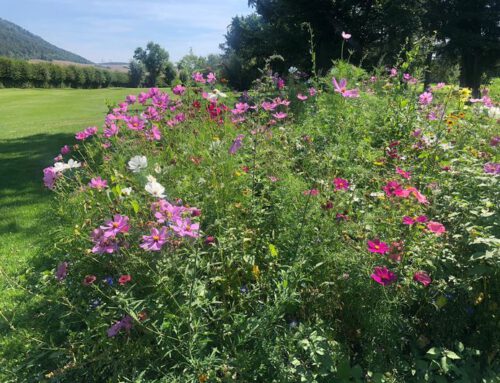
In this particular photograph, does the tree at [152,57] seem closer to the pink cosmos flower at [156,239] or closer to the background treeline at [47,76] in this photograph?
the background treeline at [47,76]

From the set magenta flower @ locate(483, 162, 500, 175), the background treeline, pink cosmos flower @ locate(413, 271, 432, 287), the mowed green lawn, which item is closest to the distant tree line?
the mowed green lawn

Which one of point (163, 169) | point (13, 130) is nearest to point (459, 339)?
point (163, 169)

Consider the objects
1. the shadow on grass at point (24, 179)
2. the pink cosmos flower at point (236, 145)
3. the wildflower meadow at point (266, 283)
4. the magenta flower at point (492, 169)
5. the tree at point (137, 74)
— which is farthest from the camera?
the tree at point (137, 74)

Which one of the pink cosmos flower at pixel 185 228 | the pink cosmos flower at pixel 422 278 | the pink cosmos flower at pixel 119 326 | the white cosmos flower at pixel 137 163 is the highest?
the white cosmos flower at pixel 137 163

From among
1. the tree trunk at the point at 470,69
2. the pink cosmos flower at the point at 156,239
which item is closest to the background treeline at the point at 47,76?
the tree trunk at the point at 470,69

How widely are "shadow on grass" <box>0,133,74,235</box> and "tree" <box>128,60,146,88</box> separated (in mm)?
57368

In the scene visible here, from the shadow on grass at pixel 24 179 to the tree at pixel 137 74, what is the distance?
57368mm

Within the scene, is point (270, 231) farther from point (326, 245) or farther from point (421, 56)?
point (421, 56)

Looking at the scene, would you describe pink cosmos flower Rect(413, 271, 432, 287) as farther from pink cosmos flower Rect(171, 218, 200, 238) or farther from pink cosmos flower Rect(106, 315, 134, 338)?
pink cosmos flower Rect(106, 315, 134, 338)

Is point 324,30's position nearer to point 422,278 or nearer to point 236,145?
point 236,145

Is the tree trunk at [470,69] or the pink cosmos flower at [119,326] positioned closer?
the pink cosmos flower at [119,326]

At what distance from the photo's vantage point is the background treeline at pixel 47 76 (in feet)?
145

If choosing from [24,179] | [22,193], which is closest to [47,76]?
[24,179]

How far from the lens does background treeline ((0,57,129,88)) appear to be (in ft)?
145
